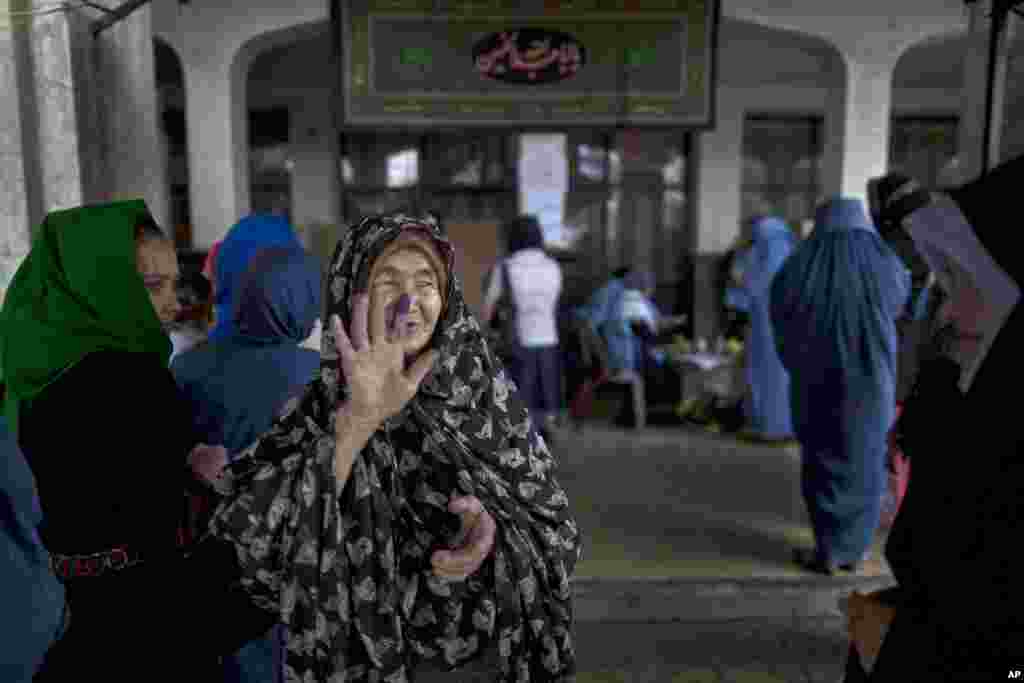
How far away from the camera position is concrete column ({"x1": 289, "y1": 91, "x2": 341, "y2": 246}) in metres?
7.25

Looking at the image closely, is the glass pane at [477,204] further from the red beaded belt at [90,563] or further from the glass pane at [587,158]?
the red beaded belt at [90,563]

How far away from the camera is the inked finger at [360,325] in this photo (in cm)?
96

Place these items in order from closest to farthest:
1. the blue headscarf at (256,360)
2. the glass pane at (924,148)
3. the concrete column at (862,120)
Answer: the blue headscarf at (256,360), the concrete column at (862,120), the glass pane at (924,148)

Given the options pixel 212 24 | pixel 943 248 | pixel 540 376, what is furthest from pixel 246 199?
pixel 943 248

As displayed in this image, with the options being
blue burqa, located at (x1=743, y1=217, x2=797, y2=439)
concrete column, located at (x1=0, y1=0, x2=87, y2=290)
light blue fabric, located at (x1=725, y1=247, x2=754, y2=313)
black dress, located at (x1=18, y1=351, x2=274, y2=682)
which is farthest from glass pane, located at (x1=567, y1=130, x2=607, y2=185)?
black dress, located at (x1=18, y1=351, x2=274, y2=682)

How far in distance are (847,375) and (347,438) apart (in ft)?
8.28

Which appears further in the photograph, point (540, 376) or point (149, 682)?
point (540, 376)

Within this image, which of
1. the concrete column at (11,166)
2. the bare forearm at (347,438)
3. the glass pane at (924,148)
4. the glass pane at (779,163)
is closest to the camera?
the bare forearm at (347,438)

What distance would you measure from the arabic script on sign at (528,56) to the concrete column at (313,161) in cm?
365

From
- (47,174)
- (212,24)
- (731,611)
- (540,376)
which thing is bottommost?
(731,611)

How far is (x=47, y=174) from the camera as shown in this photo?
2.28 metres

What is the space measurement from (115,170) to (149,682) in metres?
2.16

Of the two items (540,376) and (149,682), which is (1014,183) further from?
(540,376)

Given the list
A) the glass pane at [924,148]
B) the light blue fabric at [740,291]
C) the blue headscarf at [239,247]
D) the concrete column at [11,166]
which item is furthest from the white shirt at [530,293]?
the glass pane at [924,148]
